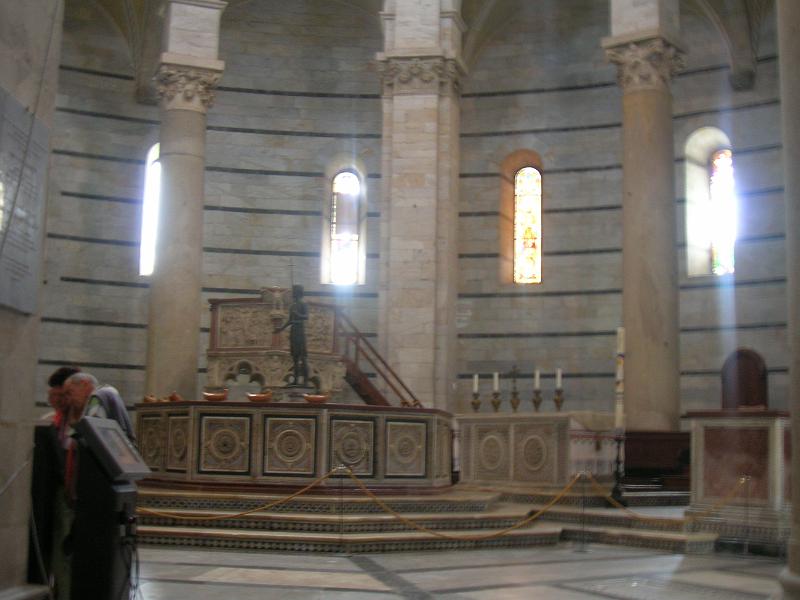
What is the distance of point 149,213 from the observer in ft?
71.8

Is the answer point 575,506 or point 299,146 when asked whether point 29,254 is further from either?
point 299,146

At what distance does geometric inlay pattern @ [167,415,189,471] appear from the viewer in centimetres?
1230

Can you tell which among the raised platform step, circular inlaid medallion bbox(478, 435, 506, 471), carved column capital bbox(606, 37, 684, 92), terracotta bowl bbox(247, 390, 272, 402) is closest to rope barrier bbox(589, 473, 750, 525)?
the raised platform step

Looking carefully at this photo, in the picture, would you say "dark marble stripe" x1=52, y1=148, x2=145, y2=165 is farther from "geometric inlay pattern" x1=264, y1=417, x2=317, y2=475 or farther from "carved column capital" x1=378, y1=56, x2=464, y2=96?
"geometric inlay pattern" x1=264, y1=417, x2=317, y2=475

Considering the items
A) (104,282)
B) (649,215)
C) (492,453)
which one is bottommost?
(492,453)

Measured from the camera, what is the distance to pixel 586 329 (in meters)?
21.2

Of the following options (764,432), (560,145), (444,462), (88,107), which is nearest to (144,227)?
(88,107)

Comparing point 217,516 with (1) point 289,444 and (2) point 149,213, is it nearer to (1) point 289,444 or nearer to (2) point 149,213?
(1) point 289,444

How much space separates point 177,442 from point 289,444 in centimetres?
141

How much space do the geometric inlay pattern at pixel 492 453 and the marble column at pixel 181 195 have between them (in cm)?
545

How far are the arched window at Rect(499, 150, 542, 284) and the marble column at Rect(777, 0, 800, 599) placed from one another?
53.3ft

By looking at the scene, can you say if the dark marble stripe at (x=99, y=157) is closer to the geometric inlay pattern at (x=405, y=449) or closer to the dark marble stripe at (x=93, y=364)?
the dark marble stripe at (x=93, y=364)

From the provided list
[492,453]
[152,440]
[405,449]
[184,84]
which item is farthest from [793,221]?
[184,84]

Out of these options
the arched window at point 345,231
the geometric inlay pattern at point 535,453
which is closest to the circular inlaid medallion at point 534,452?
the geometric inlay pattern at point 535,453
